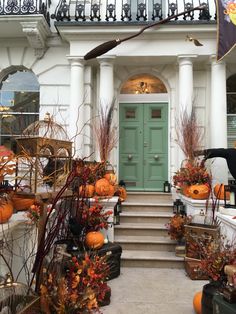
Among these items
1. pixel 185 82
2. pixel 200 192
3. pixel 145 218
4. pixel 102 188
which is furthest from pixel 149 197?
pixel 185 82

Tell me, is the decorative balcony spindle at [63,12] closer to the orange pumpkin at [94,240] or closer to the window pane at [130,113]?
the window pane at [130,113]

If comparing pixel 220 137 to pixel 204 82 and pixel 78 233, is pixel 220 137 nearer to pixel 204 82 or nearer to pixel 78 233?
pixel 204 82

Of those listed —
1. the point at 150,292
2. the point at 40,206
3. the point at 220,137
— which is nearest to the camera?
the point at 40,206

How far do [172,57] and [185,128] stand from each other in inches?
78.7

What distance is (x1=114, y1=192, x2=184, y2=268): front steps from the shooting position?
554cm

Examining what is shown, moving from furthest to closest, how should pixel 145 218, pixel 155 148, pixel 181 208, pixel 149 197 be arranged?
1. pixel 155 148
2. pixel 149 197
3. pixel 145 218
4. pixel 181 208

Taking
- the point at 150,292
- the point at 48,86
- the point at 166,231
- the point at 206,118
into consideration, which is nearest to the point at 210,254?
the point at 150,292

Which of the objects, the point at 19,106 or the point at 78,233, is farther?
the point at 19,106

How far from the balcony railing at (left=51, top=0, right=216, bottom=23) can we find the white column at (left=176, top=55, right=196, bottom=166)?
1.09 meters

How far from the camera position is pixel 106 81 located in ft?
26.2

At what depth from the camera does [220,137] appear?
7.75m

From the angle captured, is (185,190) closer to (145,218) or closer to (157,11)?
(145,218)

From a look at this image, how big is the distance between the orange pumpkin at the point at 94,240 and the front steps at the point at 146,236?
96 cm

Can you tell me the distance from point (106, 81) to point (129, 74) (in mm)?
1092
